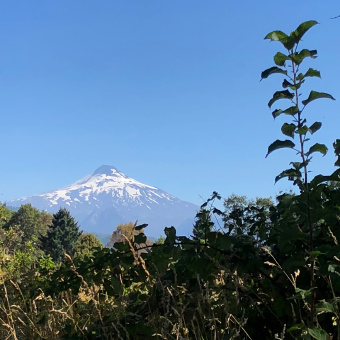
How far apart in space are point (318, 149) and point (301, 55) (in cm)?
63

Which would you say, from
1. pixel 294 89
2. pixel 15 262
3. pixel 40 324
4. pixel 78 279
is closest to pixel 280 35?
pixel 294 89

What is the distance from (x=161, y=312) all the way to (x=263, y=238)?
111 cm

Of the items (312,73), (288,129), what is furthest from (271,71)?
(288,129)

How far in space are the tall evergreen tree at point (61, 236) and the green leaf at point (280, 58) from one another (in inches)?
2906

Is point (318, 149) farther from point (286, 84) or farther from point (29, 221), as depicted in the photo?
point (29, 221)

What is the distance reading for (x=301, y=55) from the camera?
8.80 feet

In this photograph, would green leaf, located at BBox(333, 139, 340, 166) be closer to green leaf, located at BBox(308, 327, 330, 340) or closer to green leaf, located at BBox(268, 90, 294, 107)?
green leaf, located at BBox(268, 90, 294, 107)

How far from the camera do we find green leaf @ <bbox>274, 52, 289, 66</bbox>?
267cm

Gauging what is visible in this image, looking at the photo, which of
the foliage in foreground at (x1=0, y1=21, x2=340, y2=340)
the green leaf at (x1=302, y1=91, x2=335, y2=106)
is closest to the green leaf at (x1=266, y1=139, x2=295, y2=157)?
the foliage in foreground at (x1=0, y1=21, x2=340, y2=340)

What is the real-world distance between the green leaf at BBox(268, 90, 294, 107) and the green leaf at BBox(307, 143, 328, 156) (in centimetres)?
35

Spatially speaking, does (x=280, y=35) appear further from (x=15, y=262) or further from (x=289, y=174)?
(x=15, y=262)

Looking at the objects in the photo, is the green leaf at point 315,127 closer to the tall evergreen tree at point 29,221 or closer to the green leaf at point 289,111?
the green leaf at point 289,111

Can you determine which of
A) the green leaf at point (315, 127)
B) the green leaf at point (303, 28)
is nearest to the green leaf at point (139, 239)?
the green leaf at point (315, 127)

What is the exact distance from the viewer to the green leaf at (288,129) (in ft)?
8.68
